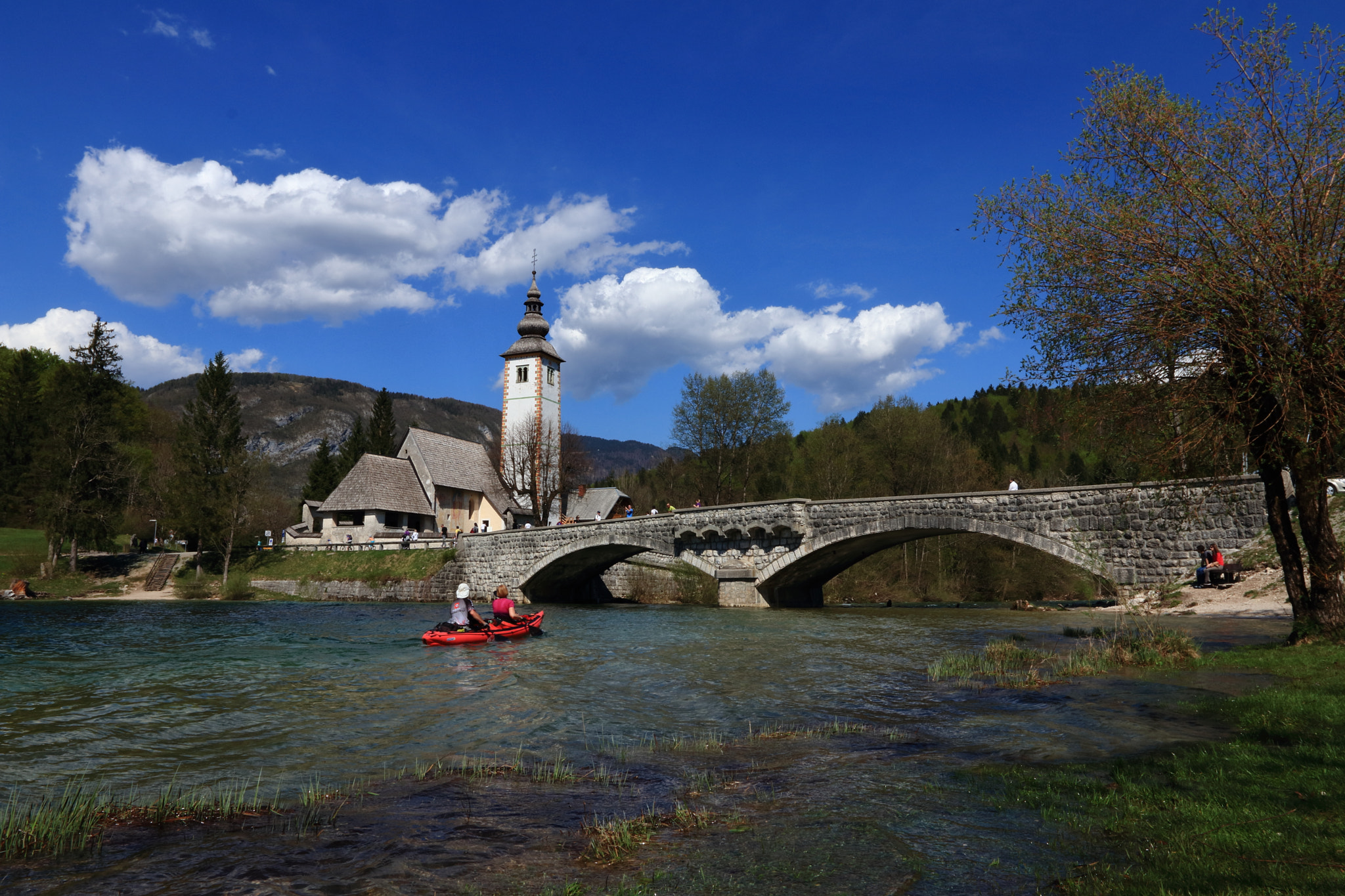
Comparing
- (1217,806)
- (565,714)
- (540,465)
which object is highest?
(540,465)

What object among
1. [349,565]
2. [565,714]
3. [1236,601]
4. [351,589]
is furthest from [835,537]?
[349,565]

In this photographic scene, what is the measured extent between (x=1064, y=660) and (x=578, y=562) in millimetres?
30727

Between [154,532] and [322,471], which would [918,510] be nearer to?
[154,532]

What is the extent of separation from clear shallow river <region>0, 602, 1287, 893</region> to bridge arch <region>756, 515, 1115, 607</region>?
182 inches

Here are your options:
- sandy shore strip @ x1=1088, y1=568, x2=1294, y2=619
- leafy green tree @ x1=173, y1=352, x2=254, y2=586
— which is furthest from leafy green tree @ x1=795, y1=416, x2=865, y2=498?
leafy green tree @ x1=173, y1=352, x2=254, y2=586

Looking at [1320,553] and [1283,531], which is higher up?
[1283,531]

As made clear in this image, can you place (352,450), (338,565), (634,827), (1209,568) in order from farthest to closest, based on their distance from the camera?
(352,450), (338,565), (1209,568), (634,827)

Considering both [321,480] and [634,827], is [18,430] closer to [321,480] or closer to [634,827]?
[321,480]

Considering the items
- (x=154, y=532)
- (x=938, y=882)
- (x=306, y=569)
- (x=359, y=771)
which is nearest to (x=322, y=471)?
(x=154, y=532)

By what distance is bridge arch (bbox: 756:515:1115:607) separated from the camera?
26906 mm

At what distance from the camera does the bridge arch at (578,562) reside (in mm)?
37344

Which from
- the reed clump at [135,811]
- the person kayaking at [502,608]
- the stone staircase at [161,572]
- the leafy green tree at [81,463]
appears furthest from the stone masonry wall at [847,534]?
the person kayaking at [502,608]

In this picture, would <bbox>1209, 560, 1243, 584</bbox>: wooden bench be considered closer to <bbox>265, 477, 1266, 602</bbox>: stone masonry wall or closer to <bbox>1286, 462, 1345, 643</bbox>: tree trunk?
<bbox>265, 477, 1266, 602</bbox>: stone masonry wall

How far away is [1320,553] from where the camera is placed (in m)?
11.6
